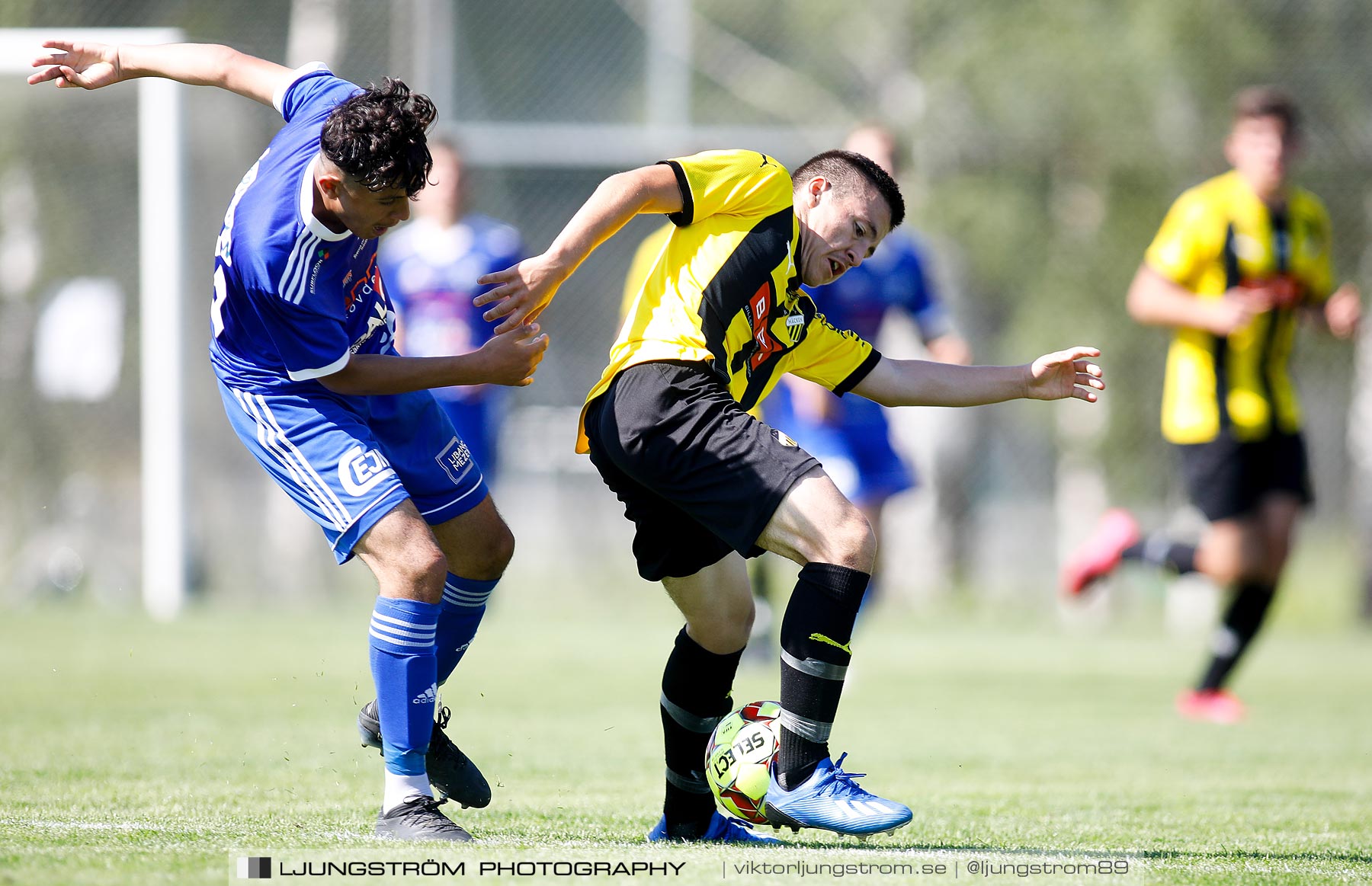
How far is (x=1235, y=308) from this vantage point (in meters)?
6.84

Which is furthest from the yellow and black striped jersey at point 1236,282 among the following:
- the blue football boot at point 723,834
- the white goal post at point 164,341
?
the white goal post at point 164,341

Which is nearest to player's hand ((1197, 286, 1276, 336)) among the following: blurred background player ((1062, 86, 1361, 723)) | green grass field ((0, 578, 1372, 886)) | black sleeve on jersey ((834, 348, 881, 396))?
blurred background player ((1062, 86, 1361, 723))

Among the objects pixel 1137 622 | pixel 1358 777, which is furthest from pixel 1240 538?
pixel 1137 622

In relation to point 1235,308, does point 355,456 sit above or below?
below

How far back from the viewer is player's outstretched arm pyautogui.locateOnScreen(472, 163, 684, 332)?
3.34 metres

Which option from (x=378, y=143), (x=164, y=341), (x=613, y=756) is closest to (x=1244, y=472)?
(x=613, y=756)

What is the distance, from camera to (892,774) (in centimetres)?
516

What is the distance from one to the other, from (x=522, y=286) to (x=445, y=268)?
5.31 metres

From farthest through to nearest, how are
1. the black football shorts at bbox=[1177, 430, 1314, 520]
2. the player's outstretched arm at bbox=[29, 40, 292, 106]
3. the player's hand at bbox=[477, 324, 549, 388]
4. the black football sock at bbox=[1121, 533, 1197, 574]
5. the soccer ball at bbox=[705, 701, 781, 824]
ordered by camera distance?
the black football sock at bbox=[1121, 533, 1197, 574], the black football shorts at bbox=[1177, 430, 1314, 520], the player's outstretched arm at bbox=[29, 40, 292, 106], the player's hand at bbox=[477, 324, 549, 388], the soccer ball at bbox=[705, 701, 781, 824]

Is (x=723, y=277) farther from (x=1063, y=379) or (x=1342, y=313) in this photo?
(x=1342, y=313)

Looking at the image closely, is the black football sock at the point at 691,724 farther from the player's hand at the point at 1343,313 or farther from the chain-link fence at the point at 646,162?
the chain-link fence at the point at 646,162

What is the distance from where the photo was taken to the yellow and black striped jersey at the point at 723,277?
3668mm

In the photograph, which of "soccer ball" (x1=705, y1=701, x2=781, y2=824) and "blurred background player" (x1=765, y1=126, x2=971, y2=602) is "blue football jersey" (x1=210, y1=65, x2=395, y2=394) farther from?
"blurred background player" (x1=765, y1=126, x2=971, y2=602)

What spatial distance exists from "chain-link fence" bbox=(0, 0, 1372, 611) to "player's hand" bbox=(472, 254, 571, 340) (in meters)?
8.75
